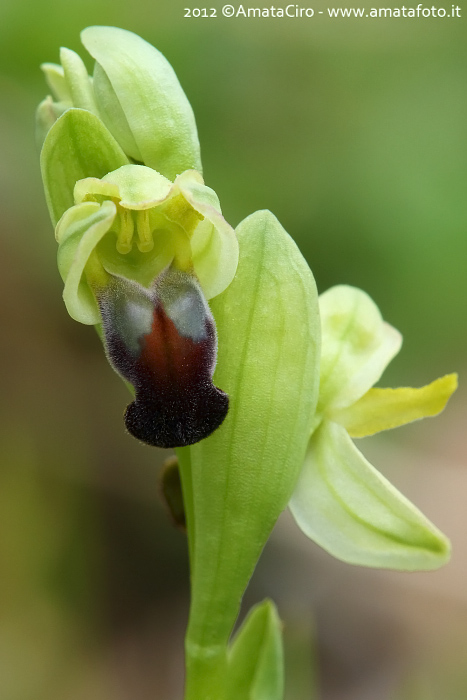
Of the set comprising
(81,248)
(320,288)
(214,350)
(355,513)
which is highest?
(81,248)

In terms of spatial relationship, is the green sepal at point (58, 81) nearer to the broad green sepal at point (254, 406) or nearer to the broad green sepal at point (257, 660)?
the broad green sepal at point (254, 406)

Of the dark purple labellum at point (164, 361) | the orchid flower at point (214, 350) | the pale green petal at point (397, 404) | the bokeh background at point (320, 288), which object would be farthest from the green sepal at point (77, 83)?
the bokeh background at point (320, 288)

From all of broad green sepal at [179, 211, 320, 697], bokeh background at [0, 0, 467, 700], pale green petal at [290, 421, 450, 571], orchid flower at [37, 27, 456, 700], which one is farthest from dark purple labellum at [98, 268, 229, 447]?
bokeh background at [0, 0, 467, 700]

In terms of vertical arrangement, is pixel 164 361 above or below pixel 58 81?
below

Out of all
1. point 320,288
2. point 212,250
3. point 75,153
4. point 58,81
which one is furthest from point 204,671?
point 320,288

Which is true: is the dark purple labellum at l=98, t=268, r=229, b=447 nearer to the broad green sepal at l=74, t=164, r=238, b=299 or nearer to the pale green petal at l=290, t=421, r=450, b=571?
the broad green sepal at l=74, t=164, r=238, b=299

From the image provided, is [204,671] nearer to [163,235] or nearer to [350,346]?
[350,346]

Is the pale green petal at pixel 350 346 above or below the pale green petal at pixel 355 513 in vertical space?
above
